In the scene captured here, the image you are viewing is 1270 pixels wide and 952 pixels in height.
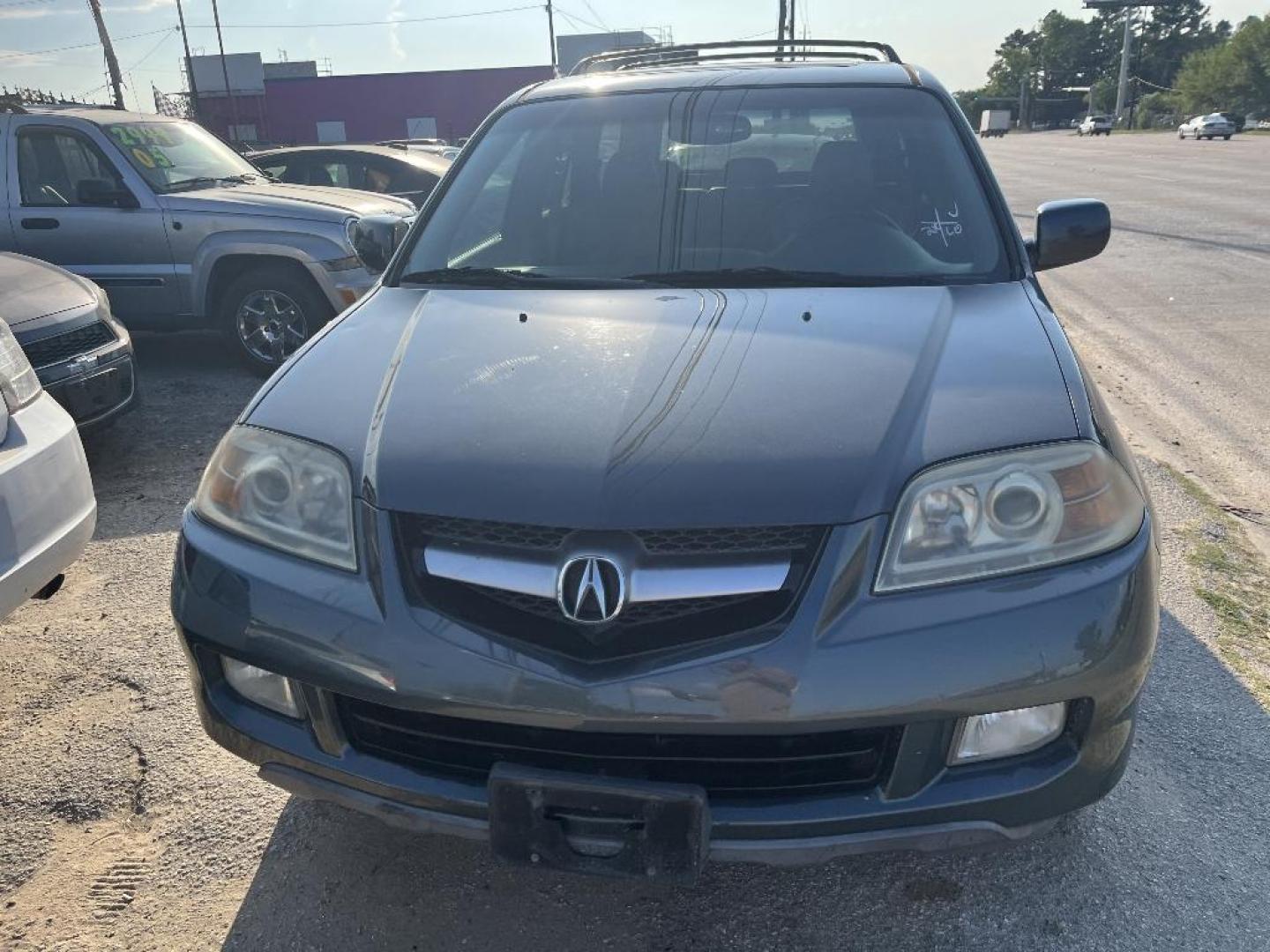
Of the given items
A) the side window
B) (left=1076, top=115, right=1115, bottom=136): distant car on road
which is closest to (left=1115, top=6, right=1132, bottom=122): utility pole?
(left=1076, top=115, right=1115, bottom=136): distant car on road

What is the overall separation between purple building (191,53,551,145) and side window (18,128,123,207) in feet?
142

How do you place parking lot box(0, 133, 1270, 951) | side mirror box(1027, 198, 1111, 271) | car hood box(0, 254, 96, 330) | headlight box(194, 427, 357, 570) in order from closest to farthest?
headlight box(194, 427, 357, 570) < parking lot box(0, 133, 1270, 951) < side mirror box(1027, 198, 1111, 271) < car hood box(0, 254, 96, 330)

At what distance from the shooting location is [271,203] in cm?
633

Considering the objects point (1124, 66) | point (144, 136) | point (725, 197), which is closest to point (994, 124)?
point (1124, 66)

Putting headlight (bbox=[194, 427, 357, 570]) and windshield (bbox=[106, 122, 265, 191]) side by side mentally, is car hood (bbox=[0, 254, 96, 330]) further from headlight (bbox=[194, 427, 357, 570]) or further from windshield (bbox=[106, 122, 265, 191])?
headlight (bbox=[194, 427, 357, 570])

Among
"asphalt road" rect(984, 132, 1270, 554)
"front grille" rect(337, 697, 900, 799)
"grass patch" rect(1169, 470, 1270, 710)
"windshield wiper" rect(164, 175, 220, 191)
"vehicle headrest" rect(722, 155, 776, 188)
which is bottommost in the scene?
"asphalt road" rect(984, 132, 1270, 554)

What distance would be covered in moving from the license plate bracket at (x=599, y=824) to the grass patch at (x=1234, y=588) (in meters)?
1.93

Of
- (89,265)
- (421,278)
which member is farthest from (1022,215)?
(421,278)

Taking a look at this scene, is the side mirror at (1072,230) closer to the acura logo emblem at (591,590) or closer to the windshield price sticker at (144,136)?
the acura logo emblem at (591,590)

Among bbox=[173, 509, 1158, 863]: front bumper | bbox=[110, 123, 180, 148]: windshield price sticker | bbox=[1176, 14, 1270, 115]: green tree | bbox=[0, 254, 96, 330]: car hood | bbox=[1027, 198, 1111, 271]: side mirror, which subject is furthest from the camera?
bbox=[1176, 14, 1270, 115]: green tree

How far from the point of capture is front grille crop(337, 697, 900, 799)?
1737 mm

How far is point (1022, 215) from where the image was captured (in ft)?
47.9

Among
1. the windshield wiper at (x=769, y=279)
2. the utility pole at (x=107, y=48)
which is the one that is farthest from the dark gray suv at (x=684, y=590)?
the utility pole at (x=107, y=48)

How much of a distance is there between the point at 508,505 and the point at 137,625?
7.26ft
